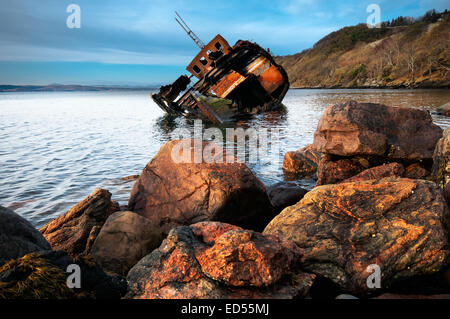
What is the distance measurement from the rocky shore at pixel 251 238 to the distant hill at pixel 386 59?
202ft

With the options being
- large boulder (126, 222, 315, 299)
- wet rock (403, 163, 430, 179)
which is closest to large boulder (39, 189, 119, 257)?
large boulder (126, 222, 315, 299)

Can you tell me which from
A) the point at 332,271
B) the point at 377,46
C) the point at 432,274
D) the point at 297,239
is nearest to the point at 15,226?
the point at 297,239

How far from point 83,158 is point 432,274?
43.6 feet

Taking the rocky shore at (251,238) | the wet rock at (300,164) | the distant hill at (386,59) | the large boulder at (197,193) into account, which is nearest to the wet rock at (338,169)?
the rocky shore at (251,238)

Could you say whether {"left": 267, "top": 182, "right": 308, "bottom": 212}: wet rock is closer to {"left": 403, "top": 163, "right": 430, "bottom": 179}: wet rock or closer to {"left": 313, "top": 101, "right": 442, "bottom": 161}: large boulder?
{"left": 313, "top": 101, "right": 442, "bottom": 161}: large boulder

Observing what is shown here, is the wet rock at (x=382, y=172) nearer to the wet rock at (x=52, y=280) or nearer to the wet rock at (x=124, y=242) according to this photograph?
the wet rock at (x=124, y=242)

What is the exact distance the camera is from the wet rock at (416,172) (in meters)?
6.47

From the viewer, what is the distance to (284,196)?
22.9ft

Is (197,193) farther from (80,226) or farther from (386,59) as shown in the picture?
(386,59)

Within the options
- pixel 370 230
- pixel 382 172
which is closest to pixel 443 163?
pixel 382 172

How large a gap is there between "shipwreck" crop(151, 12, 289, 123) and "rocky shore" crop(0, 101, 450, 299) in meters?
17.3

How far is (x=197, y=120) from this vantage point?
27359 millimetres

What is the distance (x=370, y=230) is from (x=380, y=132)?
147 inches
